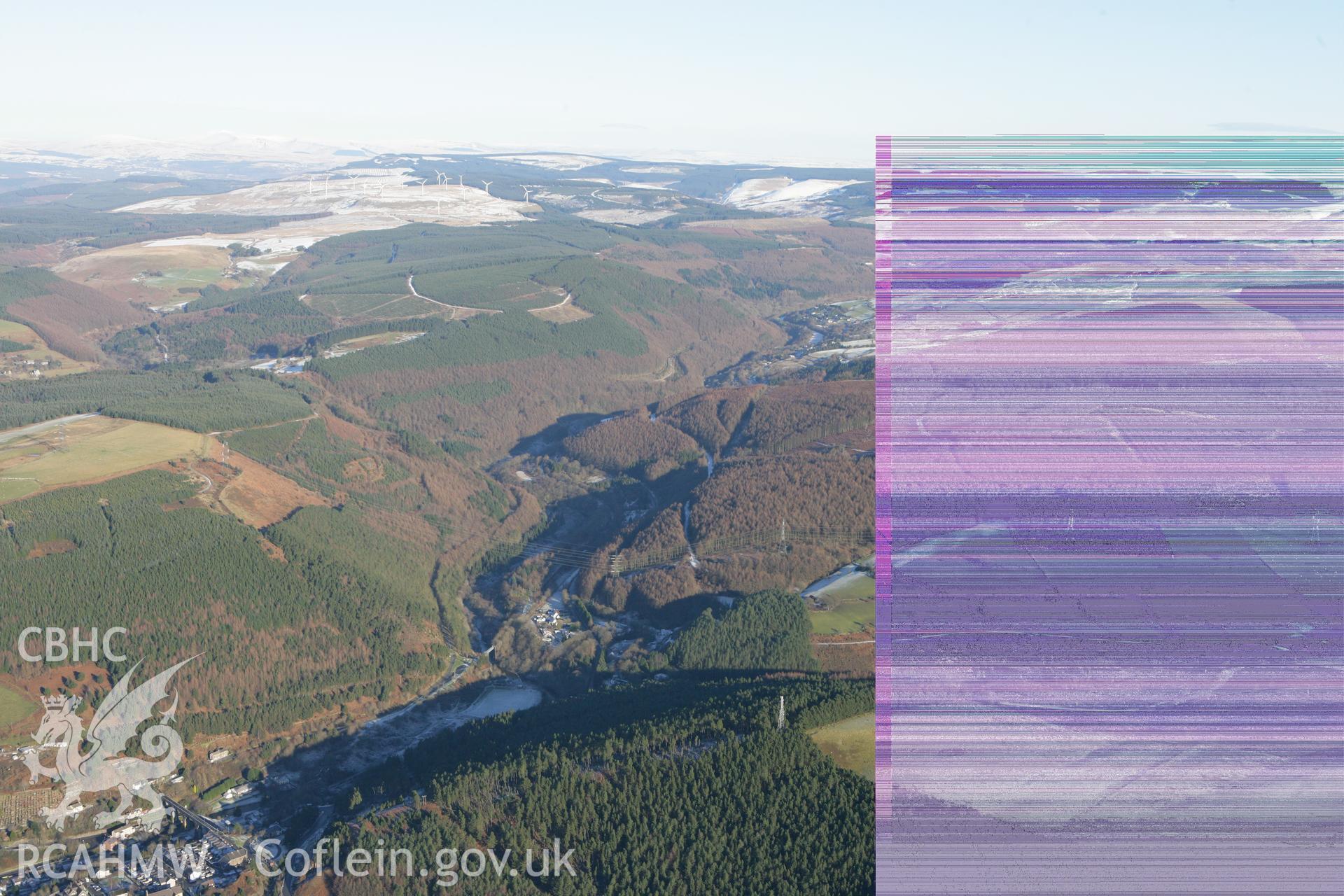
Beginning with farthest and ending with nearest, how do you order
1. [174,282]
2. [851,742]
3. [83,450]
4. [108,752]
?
1. [174,282]
2. [83,450]
3. [108,752]
4. [851,742]

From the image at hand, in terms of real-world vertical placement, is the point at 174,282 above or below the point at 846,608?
above

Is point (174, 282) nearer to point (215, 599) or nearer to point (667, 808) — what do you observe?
point (215, 599)

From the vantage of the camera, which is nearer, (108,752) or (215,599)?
(108,752)

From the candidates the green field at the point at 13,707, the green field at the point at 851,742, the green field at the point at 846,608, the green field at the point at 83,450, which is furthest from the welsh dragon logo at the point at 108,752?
the green field at the point at 846,608

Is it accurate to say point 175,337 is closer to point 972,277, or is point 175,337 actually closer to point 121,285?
point 121,285

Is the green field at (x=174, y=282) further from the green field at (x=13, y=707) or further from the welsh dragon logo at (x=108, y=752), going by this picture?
the welsh dragon logo at (x=108, y=752)

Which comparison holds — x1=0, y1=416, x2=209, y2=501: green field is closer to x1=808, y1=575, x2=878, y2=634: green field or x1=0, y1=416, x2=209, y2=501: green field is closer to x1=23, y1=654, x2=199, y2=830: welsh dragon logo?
x1=23, y1=654, x2=199, y2=830: welsh dragon logo

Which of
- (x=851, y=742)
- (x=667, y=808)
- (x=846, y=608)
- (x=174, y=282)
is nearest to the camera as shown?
(x=667, y=808)

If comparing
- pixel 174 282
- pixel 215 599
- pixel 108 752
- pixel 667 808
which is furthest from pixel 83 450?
pixel 174 282
